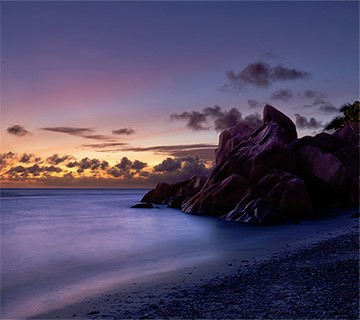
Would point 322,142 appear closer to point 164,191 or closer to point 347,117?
point 347,117

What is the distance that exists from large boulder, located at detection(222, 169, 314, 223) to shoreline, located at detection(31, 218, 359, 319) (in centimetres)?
1210

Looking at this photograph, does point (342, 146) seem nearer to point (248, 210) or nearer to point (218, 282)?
point (248, 210)

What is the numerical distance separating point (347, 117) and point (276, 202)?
31.0 metres

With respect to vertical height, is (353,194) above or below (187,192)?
above

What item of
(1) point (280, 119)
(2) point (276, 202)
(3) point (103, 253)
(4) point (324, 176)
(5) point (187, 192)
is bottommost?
(3) point (103, 253)

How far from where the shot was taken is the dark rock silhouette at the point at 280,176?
86.7 ft

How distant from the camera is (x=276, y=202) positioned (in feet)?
87.0

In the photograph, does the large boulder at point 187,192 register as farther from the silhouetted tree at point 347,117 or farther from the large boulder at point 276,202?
the silhouetted tree at point 347,117

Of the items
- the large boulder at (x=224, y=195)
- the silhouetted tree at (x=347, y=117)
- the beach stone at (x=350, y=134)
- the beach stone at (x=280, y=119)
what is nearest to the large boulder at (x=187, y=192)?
the large boulder at (x=224, y=195)

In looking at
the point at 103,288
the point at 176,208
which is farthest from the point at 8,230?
the point at 103,288

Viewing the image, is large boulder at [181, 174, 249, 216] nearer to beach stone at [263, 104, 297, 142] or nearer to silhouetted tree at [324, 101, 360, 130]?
beach stone at [263, 104, 297, 142]

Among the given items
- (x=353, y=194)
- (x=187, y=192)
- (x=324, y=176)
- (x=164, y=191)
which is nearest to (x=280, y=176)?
(x=324, y=176)

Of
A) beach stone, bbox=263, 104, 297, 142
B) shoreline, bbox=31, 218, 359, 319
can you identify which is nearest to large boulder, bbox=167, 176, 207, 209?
beach stone, bbox=263, 104, 297, 142

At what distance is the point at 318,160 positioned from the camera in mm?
30266
